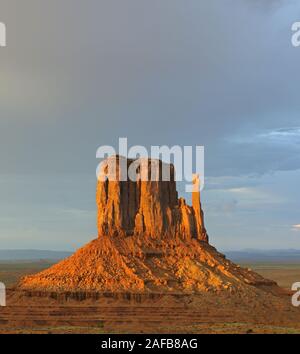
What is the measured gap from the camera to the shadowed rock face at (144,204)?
384ft

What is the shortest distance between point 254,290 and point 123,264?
19.5 m

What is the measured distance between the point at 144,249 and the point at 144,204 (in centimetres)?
755

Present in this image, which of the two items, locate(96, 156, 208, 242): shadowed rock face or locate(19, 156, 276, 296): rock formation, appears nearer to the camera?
locate(19, 156, 276, 296): rock formation

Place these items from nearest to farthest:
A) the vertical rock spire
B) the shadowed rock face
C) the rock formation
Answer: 1. the rock formation
2. the shadowed rock face
3. the vertical rock spire

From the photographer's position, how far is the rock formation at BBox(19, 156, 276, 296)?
108m

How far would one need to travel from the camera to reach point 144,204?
11781 cm

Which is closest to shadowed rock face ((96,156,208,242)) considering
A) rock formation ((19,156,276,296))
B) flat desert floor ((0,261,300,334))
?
rock formation ((19,156,276,296))

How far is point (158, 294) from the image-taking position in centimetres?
10562

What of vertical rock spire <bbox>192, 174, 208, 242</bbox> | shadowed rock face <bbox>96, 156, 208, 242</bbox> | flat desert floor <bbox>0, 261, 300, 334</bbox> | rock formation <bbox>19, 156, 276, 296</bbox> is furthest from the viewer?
vertical rock spire <bbox>192, 174, 208, 242</bbox>

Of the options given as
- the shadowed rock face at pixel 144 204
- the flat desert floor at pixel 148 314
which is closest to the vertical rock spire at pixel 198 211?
the shadowed rock face at pixel 144 204

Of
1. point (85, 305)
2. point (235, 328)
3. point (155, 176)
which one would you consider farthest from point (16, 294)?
point (235, 328)

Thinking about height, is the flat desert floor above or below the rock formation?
below

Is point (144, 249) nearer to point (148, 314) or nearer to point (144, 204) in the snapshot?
point (144, 204)

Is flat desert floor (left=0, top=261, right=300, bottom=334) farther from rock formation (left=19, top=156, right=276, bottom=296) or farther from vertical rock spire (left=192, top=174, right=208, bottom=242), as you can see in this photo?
vertical rock spire (left=192, top=174, right=208, bottom=242)
